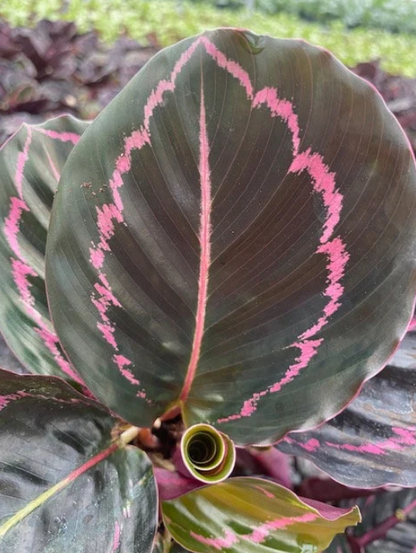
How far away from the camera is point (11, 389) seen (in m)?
0.41

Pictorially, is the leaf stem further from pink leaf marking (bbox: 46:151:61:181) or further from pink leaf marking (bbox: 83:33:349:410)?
pink leaf marking (bbox: 46:151:61:181)

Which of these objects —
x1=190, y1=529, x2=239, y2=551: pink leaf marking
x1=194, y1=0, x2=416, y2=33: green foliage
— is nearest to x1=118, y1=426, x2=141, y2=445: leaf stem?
x1=190, y1=529, x2=239, y2=551: pink leaf marking

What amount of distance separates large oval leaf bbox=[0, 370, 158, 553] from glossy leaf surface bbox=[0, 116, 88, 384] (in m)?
0.08

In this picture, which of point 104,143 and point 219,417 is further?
point 219,417

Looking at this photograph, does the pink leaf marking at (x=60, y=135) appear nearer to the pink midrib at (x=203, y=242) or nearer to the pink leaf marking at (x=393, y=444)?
the pink midrib at (x=203, y=242)

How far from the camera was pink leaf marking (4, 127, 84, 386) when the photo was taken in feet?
1.71

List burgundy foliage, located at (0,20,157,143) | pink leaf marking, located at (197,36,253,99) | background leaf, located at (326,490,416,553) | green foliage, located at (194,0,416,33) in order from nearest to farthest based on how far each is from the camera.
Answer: pink leaf marking, located at (197,36,253,99) < background leaf, located at (326,490,416,553) < burgundy foliage, located at (0,20,157,143) < green foliage, located at (194,0,416,33)

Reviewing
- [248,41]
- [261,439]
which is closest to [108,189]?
[248,41]

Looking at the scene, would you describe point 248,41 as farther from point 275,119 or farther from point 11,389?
point 11,389

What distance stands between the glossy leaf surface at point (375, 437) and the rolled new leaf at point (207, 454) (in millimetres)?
74

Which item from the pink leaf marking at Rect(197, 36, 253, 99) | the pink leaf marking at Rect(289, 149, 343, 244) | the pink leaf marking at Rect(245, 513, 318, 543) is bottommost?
the pink leaf marking at Rect(245, 513, 318, 543)

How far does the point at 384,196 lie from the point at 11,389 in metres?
0.30

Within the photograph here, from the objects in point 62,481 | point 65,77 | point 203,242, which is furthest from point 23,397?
point 65,77

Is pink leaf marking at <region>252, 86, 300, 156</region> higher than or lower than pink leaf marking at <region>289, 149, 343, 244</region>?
higher
